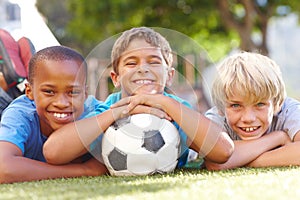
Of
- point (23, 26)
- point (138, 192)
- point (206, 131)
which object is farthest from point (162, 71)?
point (23, 26)

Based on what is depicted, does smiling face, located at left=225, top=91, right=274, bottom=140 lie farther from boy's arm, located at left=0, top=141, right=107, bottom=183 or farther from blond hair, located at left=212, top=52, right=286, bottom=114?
boy's arm, located at left=0, top=141, right=107, bottom=183

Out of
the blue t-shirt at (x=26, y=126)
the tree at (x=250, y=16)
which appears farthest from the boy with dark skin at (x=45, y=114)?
the tree at (x=250, y=16)

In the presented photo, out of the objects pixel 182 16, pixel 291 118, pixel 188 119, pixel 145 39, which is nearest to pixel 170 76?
pixel 145 39

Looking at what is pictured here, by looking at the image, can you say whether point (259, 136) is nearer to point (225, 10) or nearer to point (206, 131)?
point (206, 131)

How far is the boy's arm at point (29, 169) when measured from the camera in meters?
4.18

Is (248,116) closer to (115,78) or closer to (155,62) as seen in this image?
(155,62)

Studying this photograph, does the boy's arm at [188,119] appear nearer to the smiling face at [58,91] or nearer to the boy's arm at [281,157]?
the smiling face at [58,91]

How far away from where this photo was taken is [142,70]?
438 centimetres

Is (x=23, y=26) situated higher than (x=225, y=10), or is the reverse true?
(x=23, y=26)

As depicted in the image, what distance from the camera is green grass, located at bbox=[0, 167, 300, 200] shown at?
3322mm

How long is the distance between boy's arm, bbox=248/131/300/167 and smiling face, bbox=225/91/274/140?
0.67ft

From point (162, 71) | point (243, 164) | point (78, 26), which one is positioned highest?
point (162, 71)

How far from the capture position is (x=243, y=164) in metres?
4.69

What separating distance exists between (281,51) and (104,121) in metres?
104
